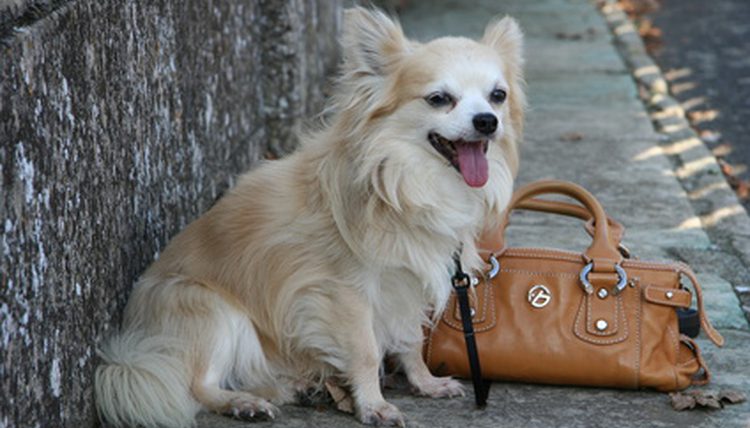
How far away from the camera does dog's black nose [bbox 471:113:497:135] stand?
3.32 meters

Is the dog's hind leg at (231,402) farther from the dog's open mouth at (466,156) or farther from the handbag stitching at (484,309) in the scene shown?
the dog's open mouth at (466,156)

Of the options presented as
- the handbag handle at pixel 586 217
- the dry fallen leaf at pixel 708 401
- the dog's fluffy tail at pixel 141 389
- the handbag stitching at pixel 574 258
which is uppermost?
the handbag handle at pixel 586 217

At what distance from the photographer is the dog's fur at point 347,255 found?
3.40 meters

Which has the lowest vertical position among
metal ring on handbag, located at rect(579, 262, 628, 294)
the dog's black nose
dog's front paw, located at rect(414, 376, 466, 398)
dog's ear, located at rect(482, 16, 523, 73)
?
dog's front paw, located at rect(414, 376, 466, 398)

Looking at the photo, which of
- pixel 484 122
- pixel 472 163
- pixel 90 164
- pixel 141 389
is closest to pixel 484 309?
pixel 472 163

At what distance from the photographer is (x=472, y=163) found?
11.3 feet

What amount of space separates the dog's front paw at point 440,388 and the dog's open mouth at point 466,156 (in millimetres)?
624

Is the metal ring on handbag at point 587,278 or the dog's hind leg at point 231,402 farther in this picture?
the metal ring on handbag at point 587,278

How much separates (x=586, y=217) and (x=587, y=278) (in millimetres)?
329

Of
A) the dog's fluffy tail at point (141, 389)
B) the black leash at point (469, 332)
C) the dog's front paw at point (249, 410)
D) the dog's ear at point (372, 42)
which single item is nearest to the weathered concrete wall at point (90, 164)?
the dog's fluffy tail at point (141, 389)

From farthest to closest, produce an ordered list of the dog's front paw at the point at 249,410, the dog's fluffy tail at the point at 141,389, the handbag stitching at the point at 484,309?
the handbag stitching at the point at 484,309 → the dog's front paw at the point at 249,410 → the dog's fluffy tail at the point at 141,389

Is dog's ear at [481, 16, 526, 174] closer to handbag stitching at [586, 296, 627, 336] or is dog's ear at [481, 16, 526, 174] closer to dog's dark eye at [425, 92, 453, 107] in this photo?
dog's dark eye at [425, 92, 453, 107]

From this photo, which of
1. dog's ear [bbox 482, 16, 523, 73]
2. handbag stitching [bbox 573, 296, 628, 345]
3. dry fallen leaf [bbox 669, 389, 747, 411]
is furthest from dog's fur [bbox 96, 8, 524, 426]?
dry fallen leaf [bbox 669, 389, 747, 411]

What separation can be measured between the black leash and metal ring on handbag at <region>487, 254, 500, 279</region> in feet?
0.57
